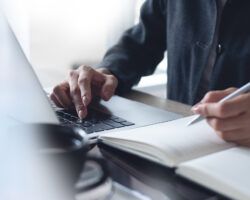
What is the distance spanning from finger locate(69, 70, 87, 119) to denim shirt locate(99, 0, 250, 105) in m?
0.16

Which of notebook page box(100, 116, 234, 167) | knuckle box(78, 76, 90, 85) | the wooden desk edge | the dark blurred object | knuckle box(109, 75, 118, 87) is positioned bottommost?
the wooden desk edge

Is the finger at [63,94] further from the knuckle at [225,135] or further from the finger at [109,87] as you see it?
the knuckle at [225,135]

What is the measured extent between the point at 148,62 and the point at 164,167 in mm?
692

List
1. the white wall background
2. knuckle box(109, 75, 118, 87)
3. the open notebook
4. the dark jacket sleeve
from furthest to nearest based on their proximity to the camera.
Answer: the white wall background → the dark jacket sleeve → knuckle box(109, 75, 118, 87) → the open notebook

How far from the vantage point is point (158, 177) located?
55 centimetres

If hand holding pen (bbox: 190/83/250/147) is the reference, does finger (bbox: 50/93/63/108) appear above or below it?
below

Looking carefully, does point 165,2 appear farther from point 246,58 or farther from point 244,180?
point 244,180

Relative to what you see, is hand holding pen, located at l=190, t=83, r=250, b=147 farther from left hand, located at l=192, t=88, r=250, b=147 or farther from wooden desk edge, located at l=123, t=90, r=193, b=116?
wooden desk edge, located at l=123, t=90, r=193, b=116

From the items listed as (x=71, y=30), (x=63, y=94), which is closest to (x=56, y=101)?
(x=63, y=94)

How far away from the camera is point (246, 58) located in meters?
1.01

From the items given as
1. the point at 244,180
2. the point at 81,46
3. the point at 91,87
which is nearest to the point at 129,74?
the point at 91,87

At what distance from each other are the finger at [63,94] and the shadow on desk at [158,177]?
0.77ft

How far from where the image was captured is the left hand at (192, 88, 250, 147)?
61cm

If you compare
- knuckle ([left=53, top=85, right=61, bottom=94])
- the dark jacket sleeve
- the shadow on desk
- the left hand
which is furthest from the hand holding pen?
the dark jacket sleeve
